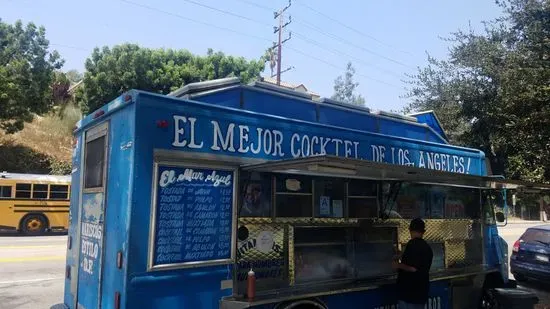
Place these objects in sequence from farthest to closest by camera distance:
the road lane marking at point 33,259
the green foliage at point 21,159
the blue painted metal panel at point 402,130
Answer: the green foliage at point 21,159, the road lane marking at point 33,259, the blue painted metal panel at point 402,130

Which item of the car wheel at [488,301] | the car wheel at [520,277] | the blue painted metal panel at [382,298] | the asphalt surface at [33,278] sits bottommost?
the car wheel at [520,277]

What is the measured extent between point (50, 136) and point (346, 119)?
31.6 meters

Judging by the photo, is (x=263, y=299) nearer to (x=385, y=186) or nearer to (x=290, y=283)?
(x=290, y=283)

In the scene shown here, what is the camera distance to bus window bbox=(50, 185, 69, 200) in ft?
68.3

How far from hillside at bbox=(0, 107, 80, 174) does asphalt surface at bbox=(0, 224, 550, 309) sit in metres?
15.1

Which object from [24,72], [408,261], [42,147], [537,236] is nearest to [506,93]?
[537,236]

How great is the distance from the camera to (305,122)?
516 cm

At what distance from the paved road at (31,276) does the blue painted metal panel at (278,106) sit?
16.6 ft

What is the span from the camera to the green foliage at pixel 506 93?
9.27 m

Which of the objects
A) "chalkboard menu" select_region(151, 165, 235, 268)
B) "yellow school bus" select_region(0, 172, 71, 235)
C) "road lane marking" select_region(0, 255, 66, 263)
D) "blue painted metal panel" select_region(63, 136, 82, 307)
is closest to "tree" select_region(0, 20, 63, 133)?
"yellow school bus" select_region(0, 172, 71, 235)

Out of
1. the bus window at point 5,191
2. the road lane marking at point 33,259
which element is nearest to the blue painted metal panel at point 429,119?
the road lane marking at point 33,259

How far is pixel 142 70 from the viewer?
26672mm

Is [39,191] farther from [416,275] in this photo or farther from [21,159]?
[416,275]

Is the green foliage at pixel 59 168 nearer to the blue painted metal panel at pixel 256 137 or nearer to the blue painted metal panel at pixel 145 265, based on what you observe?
the blue painted metal panel at pixel 256 137
